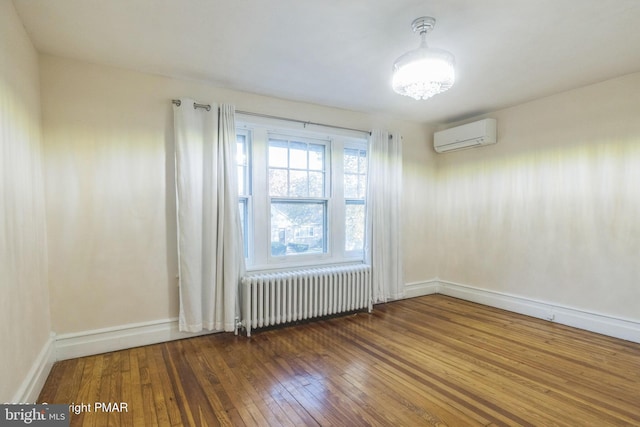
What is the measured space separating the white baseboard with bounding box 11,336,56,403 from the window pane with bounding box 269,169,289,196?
2393mm

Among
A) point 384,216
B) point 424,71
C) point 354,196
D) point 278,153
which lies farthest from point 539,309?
point 278,153

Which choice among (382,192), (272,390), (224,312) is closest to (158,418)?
(272,390)

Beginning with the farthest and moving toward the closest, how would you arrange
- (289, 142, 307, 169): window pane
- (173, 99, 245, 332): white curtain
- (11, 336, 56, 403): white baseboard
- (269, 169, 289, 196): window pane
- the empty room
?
(289, 142, 307, 169): window pane → (269, 169, 289, 196): window pane → (173, 99, 245, 332): white curtain → the empty room → (11, 336, 56, 403): white baseboard

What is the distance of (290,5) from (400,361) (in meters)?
2.85

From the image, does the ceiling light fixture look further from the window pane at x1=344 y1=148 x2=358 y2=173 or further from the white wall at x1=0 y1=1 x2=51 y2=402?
the white wall at x1=0 y1=1 x2=51 y2=402

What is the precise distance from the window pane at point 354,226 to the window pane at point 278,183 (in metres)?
0.94

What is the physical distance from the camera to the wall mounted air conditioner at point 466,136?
419 cm

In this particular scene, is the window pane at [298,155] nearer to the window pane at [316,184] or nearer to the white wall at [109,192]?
the window pane at [316,184]

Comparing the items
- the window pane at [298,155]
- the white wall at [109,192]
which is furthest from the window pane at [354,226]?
the white wall at [109,192]

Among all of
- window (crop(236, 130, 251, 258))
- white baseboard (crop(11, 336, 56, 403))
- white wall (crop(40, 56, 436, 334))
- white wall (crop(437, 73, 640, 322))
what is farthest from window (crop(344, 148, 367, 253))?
white baseboard (crop(11, 336, 56, 403))

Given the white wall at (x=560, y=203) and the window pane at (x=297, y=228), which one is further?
the window pane at (x=297, y=228)

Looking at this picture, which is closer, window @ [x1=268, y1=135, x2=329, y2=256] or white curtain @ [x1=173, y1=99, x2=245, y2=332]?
white curtain @ [x1=173, y1=99, x2=245, y2=332]

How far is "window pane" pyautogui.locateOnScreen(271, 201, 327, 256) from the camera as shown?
383 centimetres

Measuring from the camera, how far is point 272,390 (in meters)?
2.32
